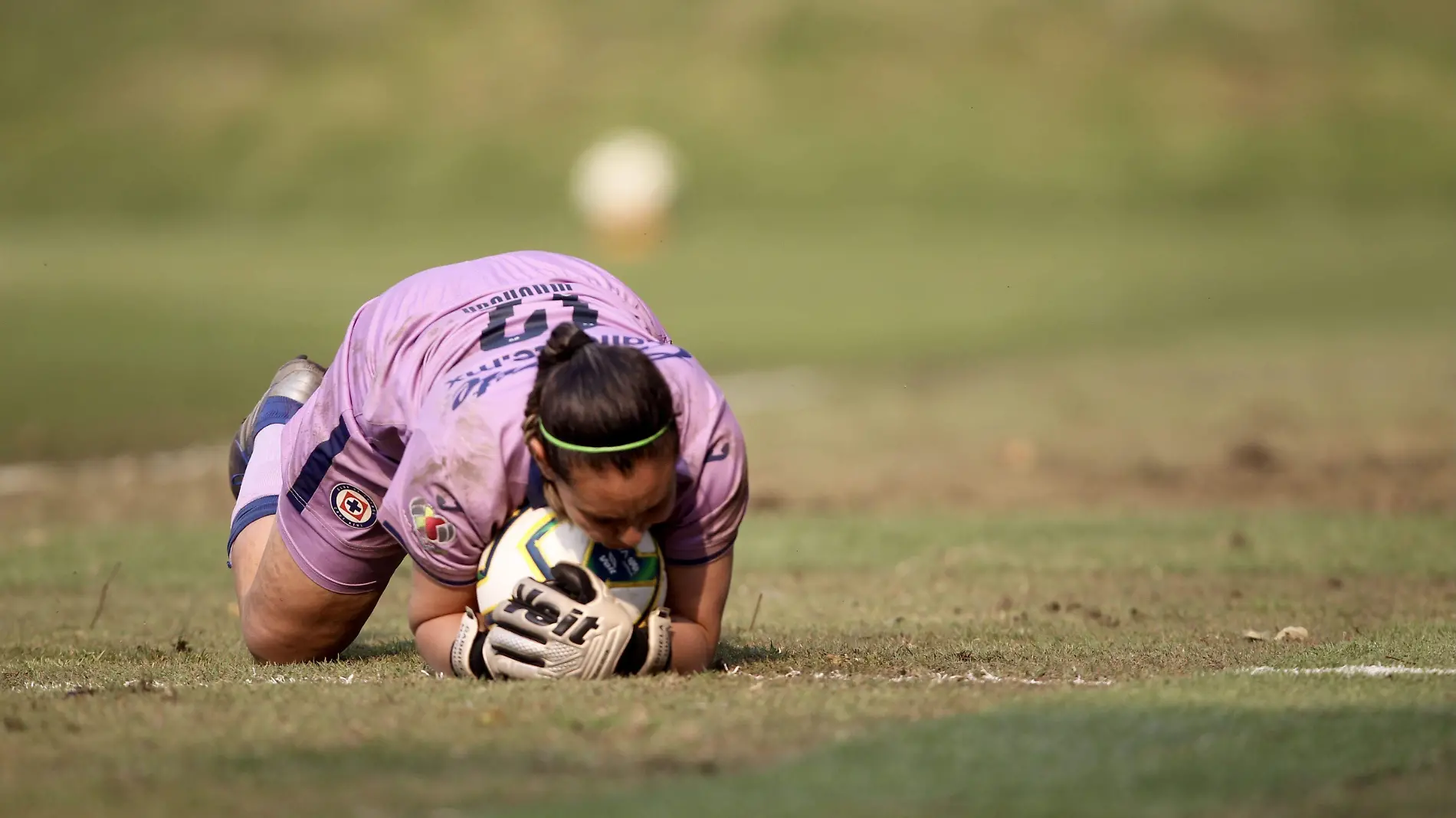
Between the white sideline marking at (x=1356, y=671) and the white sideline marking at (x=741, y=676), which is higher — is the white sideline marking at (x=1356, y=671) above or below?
above

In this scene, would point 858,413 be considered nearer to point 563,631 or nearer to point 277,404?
point 277,404

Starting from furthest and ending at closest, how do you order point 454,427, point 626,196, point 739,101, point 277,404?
point 739,101, point 626,196, point 277,404, point 454,427

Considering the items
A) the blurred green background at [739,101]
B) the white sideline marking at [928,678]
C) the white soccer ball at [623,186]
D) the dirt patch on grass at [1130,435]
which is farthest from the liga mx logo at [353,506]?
the blurred green background at [739,101]

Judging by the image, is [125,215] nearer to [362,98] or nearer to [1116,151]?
[362,98]

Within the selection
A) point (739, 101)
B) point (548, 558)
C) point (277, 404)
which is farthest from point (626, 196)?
point (548, 558)

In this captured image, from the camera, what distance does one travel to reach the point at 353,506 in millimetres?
5551

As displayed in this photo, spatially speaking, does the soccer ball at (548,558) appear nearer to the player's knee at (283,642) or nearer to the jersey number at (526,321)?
the jersey number at (526,321)

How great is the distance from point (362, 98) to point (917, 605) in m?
56.0

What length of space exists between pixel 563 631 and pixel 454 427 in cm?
67

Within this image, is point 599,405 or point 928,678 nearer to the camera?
point 599,405

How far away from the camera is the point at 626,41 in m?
64.4

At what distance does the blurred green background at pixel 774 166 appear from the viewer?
26.1 m

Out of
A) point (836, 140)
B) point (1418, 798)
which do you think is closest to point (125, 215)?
point (836, 140)

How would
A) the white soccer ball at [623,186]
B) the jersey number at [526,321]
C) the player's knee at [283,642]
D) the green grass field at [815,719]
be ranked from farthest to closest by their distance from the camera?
1. the white soccer ball at [623,186]
2. the player's knee at [283,642]
3. the jersey number at [526,321]
4. the green grass field at [815,719]
